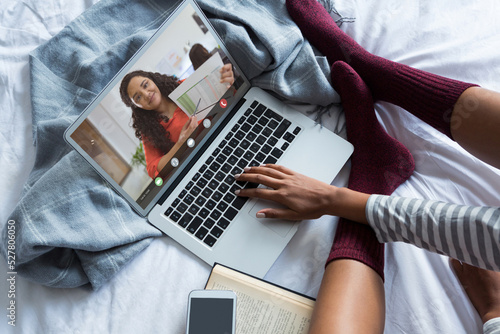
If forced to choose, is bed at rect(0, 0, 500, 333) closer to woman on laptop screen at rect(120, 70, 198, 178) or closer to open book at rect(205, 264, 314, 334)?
open book at rect(205, 264, 314, 334)

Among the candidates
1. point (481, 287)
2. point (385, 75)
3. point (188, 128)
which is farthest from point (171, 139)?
point (481, 287)

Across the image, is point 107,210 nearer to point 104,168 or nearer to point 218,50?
point 104,168

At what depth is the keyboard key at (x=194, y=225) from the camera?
72 cm

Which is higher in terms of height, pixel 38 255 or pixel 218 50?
pixel 218 50

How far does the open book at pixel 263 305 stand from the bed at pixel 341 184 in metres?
0.04

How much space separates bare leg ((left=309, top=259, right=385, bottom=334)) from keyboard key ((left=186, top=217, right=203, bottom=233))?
23cm

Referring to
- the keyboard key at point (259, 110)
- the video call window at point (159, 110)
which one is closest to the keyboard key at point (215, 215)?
the video call window at point (159, 110)

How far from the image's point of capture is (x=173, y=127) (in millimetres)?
733

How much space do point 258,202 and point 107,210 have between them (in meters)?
0.26

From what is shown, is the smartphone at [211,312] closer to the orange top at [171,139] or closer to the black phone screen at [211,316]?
the black phone screen at [211,316]

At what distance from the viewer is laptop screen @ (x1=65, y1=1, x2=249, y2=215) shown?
67 cm

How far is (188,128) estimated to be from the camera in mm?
751

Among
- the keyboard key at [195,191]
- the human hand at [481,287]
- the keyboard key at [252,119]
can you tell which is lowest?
the human hand at [481,287]

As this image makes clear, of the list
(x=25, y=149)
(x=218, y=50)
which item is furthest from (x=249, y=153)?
(x=25, y=149)
